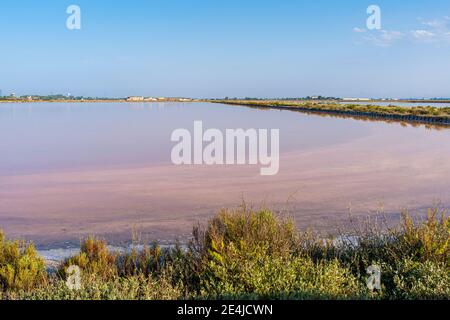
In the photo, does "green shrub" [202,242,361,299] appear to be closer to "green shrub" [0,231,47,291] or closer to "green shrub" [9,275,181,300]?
"green shrub" [9,275,181,300]

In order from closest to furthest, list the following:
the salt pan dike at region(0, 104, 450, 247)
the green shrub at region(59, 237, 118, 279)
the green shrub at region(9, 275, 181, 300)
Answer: the green shrub at region(9, 275, 181, 300) → the green shrub at region(59, 237, 118, 279) → the salt pan dike at region(0, 104, 450, 247)

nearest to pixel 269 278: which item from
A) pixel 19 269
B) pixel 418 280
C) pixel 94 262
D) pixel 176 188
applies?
pixel 418 280

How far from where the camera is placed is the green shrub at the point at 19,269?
4656mm

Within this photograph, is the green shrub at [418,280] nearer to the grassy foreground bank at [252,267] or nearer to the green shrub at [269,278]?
the grassy foreground bank at [252,267]

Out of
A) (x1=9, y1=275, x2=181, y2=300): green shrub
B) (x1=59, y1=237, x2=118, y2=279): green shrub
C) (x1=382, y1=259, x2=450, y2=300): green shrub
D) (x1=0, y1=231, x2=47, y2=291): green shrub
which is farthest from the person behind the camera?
(x1=59, y1=237, x2=118, y2=279): green shrub

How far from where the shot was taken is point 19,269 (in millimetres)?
4777

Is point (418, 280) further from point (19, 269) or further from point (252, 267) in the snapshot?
point (19, 269)

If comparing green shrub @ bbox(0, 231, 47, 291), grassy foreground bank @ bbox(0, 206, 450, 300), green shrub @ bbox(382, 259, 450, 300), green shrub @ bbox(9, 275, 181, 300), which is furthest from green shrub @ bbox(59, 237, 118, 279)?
green shrub @ bbox(382, 259, 450, 300)

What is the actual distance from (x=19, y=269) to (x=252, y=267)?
2299 millimetres

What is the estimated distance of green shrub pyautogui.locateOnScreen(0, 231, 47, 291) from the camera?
15.3ft

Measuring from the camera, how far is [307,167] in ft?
44.8

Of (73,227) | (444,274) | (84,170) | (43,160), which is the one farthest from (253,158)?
(444,274)

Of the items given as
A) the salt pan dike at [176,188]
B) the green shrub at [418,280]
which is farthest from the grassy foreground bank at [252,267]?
the salt pan dike at [176,188]
